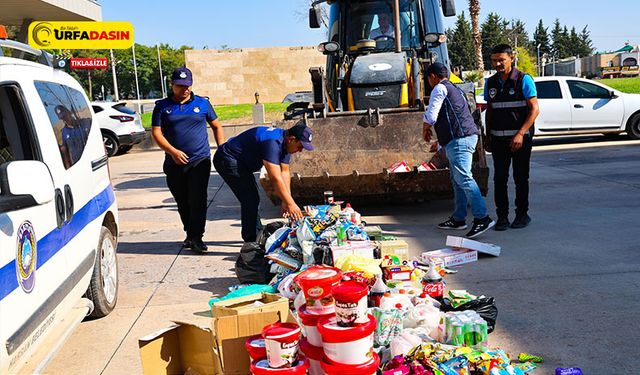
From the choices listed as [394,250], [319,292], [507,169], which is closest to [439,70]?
[507,169]

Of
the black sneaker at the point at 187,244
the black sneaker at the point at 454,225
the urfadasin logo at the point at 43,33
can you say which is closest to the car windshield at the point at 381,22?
the black sneaker at the point at 454,225

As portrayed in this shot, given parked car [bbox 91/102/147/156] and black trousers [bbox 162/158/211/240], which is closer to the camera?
black trousers [bbox 162/158/211/240]

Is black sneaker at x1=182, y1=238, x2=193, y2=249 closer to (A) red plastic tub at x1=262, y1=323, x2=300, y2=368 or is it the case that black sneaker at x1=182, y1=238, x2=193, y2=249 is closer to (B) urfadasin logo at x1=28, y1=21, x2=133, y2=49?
(A) red plastic tub at x1=262, y1=323, x2=300, y2=368

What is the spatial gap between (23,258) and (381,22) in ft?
26.0

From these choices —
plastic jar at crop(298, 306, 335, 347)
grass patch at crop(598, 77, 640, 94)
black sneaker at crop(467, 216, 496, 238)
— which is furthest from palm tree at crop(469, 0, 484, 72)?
plastic jar at crop(298, 306, 335, 347)

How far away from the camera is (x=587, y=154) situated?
14.1m

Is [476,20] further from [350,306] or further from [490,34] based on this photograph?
[490,34]

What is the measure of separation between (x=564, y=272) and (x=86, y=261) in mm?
3818

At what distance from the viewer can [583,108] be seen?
15.7 metres

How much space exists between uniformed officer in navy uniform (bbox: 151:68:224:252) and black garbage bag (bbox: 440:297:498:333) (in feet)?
10.9

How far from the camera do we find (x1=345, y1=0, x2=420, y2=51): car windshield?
1010cm

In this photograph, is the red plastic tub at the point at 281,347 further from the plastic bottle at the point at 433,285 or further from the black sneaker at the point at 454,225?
the black sneaker at the point at 454,225

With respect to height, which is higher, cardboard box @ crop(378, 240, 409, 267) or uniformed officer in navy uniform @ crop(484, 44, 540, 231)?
uniformed officer in navy uniform @ crop(484, 44, 540, 231)

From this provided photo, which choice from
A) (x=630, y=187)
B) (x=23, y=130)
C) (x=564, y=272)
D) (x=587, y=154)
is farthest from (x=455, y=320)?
(x=587, y=154)
